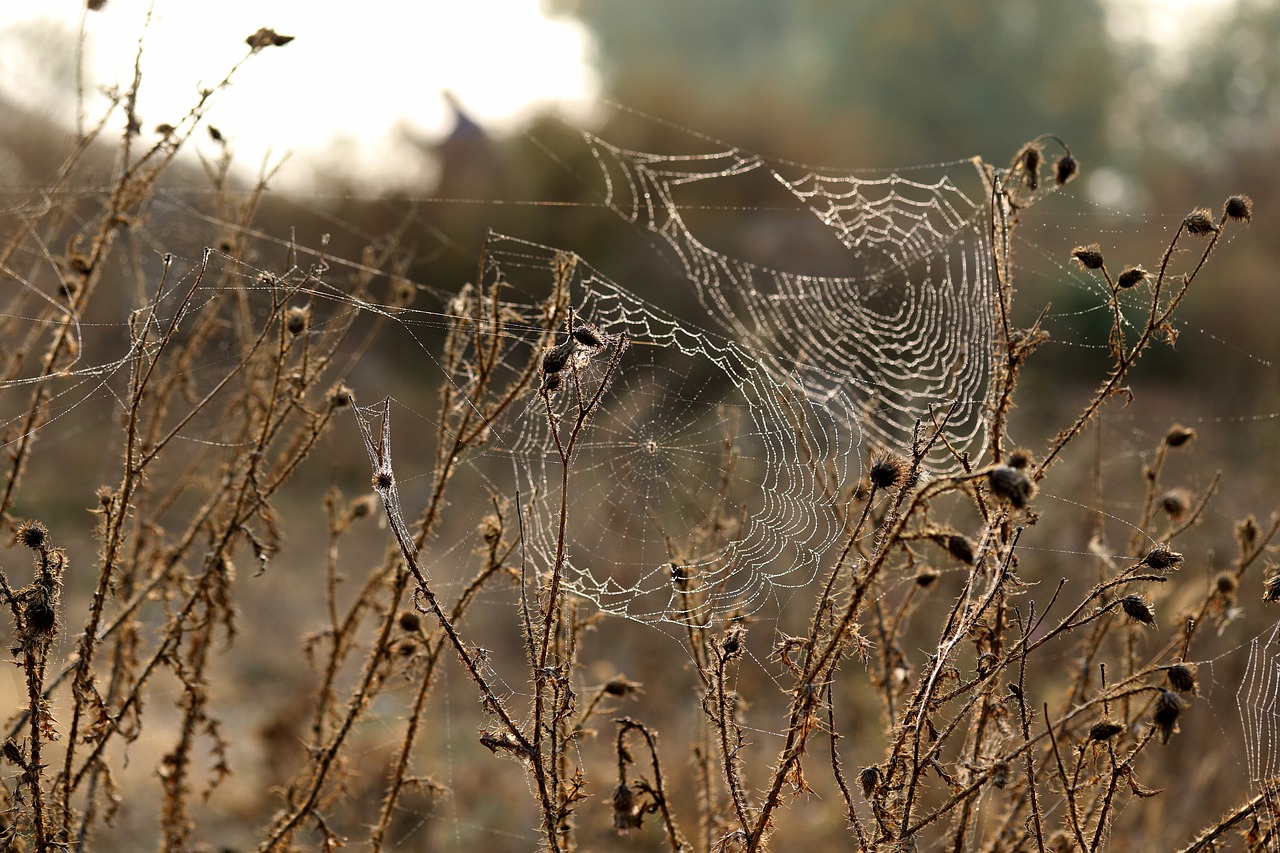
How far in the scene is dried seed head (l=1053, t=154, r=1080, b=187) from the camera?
1.85 meters

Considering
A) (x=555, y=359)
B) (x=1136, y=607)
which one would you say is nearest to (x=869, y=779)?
(x=1136, y=607)

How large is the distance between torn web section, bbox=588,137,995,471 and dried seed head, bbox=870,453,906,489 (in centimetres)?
251

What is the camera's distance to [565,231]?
1211cm

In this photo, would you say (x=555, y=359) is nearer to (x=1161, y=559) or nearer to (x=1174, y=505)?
(x=1161, y=559)

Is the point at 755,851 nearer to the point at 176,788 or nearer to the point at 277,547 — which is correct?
the point at 277,547

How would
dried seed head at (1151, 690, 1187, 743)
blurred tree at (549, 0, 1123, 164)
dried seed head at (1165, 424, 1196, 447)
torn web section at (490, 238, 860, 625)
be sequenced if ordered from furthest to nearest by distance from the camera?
blurred tree at (549, 0, 1123, 164)
torn web section at (490, 238, 860, 625)
dried seed head at (1165, 424, 1196, 447)
dried seed head at (1151, 690, 1187, 743)

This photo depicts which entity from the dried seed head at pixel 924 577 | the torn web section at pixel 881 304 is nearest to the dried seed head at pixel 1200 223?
the dried seed head at pixel 924 577

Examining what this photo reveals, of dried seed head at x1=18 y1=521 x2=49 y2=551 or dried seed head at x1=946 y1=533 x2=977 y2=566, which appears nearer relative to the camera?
dried seed head at x1=18 y1=521 x2=49 y2=551

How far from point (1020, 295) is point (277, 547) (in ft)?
32.4

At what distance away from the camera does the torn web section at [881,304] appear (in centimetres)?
493

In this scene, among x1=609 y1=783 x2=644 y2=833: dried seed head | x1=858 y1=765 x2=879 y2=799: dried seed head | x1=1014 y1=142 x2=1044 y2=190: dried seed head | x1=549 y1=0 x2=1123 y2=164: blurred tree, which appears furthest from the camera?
x1=549 y1=0 x2=1123 y2=164: blurred tree

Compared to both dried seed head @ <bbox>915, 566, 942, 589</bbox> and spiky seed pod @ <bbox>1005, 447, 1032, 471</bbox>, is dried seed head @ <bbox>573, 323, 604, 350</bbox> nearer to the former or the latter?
spiky seed pod @ <bbox>1005, 447, 1032, 471</bbox>

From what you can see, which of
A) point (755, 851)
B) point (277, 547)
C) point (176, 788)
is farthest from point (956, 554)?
point (176, 788)

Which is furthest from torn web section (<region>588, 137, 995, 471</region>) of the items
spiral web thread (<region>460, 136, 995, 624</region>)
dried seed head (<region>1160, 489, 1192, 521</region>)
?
dried seed head (<region>1160, 489, 1192, 521</region>)
